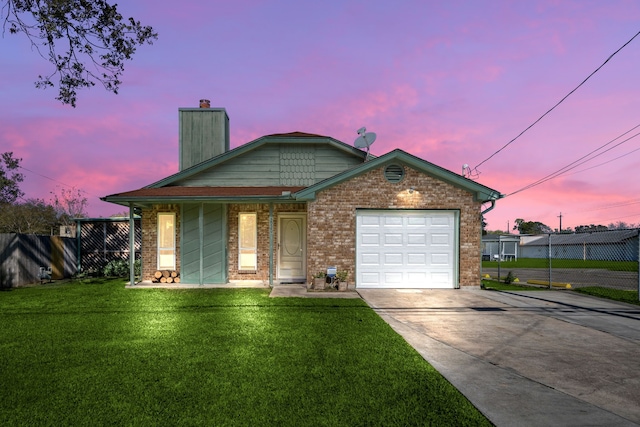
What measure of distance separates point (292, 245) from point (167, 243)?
4.69 metres

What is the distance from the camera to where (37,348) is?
224 inches

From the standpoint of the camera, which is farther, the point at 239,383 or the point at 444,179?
the point at 444,179

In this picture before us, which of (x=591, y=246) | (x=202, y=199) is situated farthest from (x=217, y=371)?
(x=591, y=246)

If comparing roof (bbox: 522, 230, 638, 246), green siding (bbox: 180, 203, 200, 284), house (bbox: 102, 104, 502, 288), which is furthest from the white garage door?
roof (bbox: 522, 230, 638, 246)

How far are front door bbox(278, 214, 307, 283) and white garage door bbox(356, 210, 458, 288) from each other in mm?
2554

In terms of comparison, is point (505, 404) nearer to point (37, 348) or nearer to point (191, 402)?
point (191, 402)

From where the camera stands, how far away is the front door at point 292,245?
1366 cm

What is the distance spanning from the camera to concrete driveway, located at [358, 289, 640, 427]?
12.5ft

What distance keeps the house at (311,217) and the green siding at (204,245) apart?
0.12 feet

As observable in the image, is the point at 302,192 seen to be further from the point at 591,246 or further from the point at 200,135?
the point at 591,246

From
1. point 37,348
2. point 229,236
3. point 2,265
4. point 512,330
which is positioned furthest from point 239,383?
→ point 2,265

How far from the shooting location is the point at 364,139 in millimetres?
14227

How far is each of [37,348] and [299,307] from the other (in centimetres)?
513

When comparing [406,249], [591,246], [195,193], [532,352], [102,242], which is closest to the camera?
[532,352]
